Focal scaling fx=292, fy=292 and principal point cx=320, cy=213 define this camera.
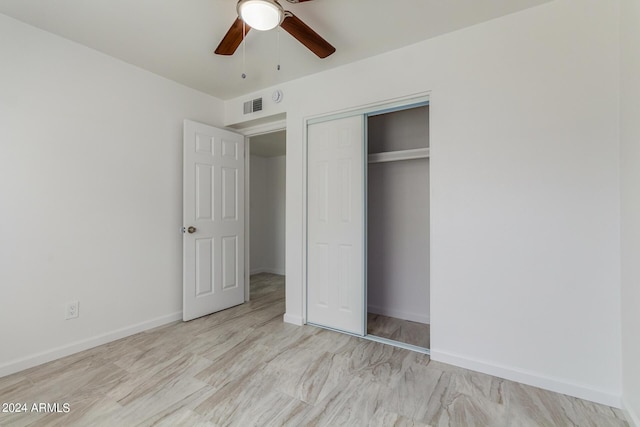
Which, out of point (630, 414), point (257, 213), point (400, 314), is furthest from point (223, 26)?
point (257, 213)

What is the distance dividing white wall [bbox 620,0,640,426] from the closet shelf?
1.43 m

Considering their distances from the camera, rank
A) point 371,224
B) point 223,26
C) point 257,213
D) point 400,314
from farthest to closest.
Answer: point 257,213, point 371,224, point 400,314, point 223,26

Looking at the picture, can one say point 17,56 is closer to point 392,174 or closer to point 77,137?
point 77,137

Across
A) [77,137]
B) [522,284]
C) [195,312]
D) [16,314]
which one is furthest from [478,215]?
[16,314]

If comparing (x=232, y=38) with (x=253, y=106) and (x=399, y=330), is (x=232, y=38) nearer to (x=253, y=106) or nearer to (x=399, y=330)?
(x=253, y=106)

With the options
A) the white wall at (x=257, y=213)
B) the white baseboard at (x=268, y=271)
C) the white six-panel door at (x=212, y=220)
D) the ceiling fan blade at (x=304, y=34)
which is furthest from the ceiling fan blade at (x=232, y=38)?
the white baseboard at (x=268, y=271)

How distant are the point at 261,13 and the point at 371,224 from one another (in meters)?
2.42

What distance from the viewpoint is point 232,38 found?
184cm

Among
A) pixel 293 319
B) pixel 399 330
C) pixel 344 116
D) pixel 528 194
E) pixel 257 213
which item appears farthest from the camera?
pixel 257 213

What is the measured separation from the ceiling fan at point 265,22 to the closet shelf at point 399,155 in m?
1.37

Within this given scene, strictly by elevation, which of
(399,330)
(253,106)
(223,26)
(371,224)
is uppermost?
(223,26)

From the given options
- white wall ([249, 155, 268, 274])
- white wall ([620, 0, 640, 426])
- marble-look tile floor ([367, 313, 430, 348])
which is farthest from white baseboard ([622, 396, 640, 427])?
white wall ([249, 155, 268, 274])

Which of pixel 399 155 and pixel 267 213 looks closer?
pixel 399 155

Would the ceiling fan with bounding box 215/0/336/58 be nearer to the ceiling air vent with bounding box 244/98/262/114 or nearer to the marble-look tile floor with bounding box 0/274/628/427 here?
the ceiling air vent with bounding box 244/98/262/114
